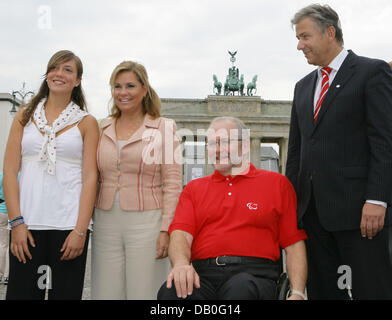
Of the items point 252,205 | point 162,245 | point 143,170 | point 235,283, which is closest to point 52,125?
point 143,170

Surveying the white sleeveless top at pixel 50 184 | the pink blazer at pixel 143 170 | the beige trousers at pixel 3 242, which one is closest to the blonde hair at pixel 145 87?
the pink blazer at pixel 143 170

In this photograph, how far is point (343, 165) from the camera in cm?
268

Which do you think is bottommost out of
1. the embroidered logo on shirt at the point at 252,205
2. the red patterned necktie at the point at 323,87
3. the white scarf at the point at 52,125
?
the embroidered logo on shirt at the point at 252,205

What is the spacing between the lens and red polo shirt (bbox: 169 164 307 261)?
8.70 feet

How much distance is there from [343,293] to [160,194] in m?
1.39

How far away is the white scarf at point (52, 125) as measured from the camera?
109 inches

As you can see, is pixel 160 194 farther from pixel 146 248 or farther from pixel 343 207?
pixel 343 207

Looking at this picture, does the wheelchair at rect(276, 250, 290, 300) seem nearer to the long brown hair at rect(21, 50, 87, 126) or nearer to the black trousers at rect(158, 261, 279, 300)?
the black trousers at rect(158, 261, 279, 300)

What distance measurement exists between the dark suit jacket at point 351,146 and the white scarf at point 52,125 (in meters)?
1.58

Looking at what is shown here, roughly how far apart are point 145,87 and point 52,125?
70cm

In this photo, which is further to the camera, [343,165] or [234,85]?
[234,85]

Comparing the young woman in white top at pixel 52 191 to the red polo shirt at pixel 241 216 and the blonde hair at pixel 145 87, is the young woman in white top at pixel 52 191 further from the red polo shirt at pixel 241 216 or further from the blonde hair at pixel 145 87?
the red polo shirt at pixel 241 216

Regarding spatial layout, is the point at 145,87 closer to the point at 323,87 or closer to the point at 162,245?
the point at 162,245

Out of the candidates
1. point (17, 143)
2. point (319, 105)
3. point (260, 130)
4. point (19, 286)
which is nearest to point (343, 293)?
point (319, 105)
